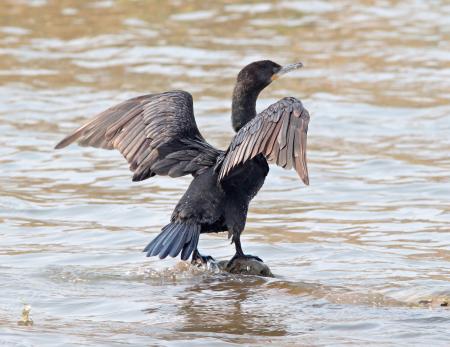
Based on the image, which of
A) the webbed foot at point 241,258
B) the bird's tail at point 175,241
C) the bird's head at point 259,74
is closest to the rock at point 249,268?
the webbed foot at point 241,258

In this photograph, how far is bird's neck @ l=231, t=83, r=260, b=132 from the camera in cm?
809

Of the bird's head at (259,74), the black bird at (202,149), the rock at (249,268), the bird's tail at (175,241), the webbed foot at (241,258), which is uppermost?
the bird's head at (259,74)

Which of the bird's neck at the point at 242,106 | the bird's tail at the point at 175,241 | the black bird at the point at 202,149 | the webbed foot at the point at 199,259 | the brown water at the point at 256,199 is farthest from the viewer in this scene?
the bird's neck at the point at 242,106

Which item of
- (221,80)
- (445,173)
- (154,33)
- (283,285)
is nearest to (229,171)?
(283,285)

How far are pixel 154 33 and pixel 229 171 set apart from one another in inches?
348

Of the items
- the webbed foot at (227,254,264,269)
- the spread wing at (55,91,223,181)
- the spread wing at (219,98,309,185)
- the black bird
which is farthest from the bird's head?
the webbed foot at (227,254,264,269)

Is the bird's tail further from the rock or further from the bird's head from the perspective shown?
the bird's head

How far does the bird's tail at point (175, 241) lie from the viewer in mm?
7113

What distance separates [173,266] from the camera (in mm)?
7980

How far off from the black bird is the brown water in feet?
1.20

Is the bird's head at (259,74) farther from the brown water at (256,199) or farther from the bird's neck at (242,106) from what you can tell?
the brown water at (256,199)

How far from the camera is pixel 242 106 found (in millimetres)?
8117

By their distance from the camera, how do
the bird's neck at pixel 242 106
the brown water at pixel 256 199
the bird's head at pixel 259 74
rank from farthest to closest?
the bird's head at pixel 259 74 < the bird's neck at pixel 242 106 < the brown water at pixel 256 199

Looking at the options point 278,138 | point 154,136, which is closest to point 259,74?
point 154,136
